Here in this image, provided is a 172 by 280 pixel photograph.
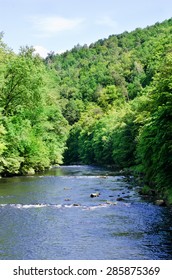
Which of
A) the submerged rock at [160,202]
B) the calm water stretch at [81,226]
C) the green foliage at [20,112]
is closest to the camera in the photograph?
the calm water stretch at [81,226]

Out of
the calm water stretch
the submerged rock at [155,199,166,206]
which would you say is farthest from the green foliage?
the submerged rock at [155,199,166,206]

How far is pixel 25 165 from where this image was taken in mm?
66500

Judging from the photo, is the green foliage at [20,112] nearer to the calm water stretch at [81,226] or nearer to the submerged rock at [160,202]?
the calm water stretch at [81,226]

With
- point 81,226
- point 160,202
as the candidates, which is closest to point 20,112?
point 160,202

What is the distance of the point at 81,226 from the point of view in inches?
1087

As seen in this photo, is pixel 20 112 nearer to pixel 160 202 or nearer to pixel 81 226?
pixel 160 202

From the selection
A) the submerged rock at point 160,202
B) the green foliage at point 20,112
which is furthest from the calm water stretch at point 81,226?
the green foliage at point 20,112

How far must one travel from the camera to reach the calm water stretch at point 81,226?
22031mm

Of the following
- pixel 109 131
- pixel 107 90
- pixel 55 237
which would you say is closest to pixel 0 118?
pixel 55 237

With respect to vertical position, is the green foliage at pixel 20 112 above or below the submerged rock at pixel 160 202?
above

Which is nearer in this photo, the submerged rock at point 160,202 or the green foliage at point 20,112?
the submerged rock at point 160,202

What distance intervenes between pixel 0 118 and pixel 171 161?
28459 millimetres

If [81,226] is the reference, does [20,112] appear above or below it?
above

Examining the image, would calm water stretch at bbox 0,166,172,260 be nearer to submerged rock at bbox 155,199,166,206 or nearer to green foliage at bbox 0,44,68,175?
submerged rock at bbox 155,199,166,206
